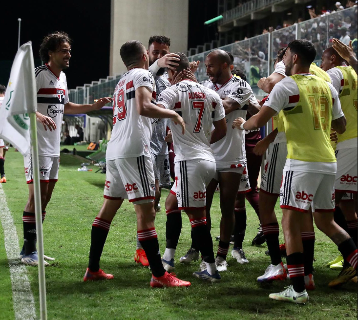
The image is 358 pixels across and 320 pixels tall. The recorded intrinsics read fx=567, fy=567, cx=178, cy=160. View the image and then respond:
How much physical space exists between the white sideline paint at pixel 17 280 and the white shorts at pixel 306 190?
6.85 ft

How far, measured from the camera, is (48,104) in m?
5.68

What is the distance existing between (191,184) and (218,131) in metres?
0.64

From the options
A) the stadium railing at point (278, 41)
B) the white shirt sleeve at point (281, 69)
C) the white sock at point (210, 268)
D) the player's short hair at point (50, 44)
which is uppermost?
the stadium railing at point (278, 41)

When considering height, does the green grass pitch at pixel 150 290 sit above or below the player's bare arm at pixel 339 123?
below

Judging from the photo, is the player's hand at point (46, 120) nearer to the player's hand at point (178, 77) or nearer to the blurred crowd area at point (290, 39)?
the player's hand at point (178, 77)

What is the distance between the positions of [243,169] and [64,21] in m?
44.1

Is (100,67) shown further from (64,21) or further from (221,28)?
(221,28)

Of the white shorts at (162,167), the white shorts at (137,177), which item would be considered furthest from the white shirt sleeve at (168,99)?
the white shorts at (162,167)

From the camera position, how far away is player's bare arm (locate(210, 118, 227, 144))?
5.21m

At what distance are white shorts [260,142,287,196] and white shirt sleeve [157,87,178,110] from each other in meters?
1.13

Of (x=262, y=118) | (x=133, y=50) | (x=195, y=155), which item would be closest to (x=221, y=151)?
(x=195, y=155)

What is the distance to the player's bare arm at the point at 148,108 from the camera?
458 centimetres

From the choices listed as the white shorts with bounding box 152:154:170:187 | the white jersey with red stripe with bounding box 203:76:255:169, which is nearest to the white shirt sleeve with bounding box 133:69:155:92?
the white jersey with red stripe with bounding box 203:76:255:169

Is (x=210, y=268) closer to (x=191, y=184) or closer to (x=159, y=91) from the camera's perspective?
(x=191, y=184)
